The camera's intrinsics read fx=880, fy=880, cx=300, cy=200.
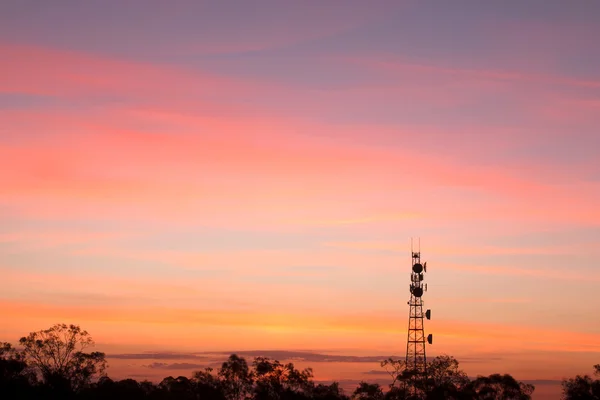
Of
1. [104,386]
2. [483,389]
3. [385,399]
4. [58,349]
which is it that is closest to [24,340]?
[58,349]

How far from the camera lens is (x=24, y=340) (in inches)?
4751

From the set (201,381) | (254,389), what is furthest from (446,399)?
(201,381)

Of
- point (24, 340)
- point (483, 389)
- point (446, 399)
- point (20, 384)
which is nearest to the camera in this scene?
point (20, 384)

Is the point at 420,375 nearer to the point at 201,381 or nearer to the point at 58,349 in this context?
the point at 201,381

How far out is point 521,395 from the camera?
137 metres

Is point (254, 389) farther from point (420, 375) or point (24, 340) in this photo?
point (24, 340)

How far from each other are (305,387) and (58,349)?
3729 cm

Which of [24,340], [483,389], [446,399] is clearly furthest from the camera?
[483,389]

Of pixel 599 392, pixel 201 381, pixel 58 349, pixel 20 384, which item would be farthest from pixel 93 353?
pixel 599 392

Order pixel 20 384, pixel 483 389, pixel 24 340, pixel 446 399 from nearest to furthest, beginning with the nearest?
pixel 20 384 < pixel 24 340 < pixel 446 399 < pixel 483 389

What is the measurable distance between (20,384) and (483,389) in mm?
69263

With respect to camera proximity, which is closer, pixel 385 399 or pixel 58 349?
pixel 58 349

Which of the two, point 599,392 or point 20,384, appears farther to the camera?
point 599,392

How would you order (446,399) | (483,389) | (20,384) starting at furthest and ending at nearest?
(483,389) < (446,399) < (20,384)
